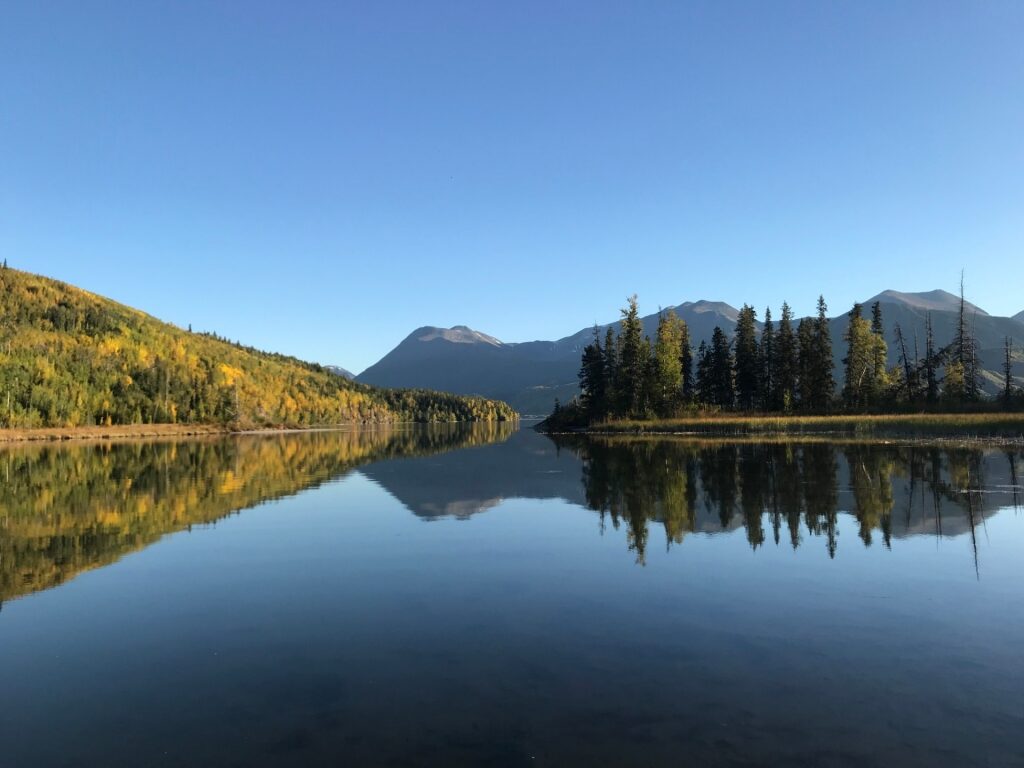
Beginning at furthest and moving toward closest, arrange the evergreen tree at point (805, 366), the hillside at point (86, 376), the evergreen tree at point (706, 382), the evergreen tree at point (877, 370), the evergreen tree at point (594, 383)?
the hillside at point (86, 376), the evergreen tree at point (594, 383), the evergreen tree at point (706, 382), the evergreen tree at point (805, 366), the evergreen tree at point (877, 370)

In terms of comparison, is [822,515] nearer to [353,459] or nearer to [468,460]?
[468,460]

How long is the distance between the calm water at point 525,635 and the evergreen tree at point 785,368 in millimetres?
85987

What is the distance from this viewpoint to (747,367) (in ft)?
370

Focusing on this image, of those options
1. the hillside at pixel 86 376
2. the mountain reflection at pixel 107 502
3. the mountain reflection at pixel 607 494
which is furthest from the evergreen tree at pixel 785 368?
the hillside at pixel 86 376

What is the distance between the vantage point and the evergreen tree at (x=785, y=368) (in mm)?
108688

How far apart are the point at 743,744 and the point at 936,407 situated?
103091 millimetres

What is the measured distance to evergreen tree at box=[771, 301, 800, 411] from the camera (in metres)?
109

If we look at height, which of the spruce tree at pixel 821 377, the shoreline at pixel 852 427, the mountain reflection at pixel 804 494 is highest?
the spruce tree at pixel 821 377

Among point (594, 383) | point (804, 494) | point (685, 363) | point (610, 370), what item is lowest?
point (804, 494)

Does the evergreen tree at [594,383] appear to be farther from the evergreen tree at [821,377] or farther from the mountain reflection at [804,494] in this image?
the mountain reflection at [804,494]

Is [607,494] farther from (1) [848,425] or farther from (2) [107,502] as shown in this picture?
(1) [848,425]

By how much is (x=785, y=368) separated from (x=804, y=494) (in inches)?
3451

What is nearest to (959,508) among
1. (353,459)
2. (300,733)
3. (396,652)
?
(396,652)

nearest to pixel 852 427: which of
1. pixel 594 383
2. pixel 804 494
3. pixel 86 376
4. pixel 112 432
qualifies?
pixel 594 383
